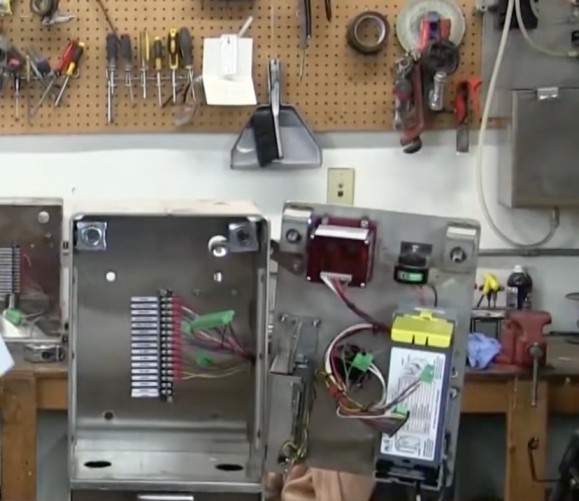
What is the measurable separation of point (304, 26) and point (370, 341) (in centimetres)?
112

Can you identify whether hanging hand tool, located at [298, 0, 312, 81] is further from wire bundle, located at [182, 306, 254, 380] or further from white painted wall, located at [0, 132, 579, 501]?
wire bundle, located at [182, 306, 254, 380]

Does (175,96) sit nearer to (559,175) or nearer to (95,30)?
(95,30)

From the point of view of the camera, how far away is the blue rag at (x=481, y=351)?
205 cm

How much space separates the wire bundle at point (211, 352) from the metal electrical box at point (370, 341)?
0.36ft

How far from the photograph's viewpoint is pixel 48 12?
2.22 meters

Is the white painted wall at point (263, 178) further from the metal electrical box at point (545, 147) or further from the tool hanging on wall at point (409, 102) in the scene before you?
the metal electrical box at point (545, 147)

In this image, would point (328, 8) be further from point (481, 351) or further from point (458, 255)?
point (458, 255)

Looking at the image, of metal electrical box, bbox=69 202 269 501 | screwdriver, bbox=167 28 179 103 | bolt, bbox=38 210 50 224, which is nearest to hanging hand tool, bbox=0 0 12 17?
screwdriver, bbox=167 28 179 103

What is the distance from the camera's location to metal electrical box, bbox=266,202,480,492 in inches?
51.0

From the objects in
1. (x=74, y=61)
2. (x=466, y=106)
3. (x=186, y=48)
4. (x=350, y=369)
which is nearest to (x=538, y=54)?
(x=466, y=106)

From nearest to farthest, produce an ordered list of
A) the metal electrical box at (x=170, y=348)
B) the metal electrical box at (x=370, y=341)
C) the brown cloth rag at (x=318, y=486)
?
the metal electrical box at (x=370, y=341)
the metal electrical box at (x=170, y=348)
the brown cloth rag at (x=318, y=486)

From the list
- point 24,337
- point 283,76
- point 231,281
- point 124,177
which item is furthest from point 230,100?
point 231,281

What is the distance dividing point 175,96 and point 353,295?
1.10m

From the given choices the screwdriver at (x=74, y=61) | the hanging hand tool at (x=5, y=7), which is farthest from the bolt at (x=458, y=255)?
the hanging hand tool at (x=5, y=7)
